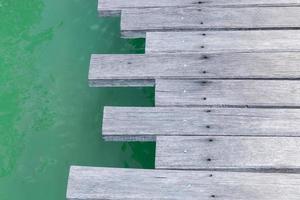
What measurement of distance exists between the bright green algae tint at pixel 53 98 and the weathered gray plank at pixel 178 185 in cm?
59

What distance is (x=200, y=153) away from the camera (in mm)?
2781

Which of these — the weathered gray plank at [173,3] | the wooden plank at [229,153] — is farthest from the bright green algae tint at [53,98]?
the wooden plank at [229,153]

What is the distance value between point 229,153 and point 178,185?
321 mm

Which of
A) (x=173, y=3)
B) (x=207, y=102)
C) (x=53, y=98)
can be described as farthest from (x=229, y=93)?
(x=53, y=98)

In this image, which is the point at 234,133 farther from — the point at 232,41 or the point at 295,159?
the point at 232,41

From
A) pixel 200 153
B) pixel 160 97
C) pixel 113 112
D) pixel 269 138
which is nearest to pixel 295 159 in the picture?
pixel 269 138

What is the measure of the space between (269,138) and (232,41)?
72cm

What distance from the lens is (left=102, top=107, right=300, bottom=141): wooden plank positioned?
285 centimetres

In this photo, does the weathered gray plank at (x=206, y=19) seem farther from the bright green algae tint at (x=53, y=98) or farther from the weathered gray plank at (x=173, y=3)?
the bright green algae tint at (x=53, y=98)

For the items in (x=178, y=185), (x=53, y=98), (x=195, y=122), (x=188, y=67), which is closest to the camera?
(x=178, y=185)

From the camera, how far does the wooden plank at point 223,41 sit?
3.21 meters

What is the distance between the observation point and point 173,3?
11.3ft

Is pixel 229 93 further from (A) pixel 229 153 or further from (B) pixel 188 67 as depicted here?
(A) pixel 229 153

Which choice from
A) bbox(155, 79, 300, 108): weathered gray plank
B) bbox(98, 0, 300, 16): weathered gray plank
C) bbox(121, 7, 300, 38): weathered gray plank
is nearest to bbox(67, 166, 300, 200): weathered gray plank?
bbox(155, 79, 300, 108): weathered gray plank
